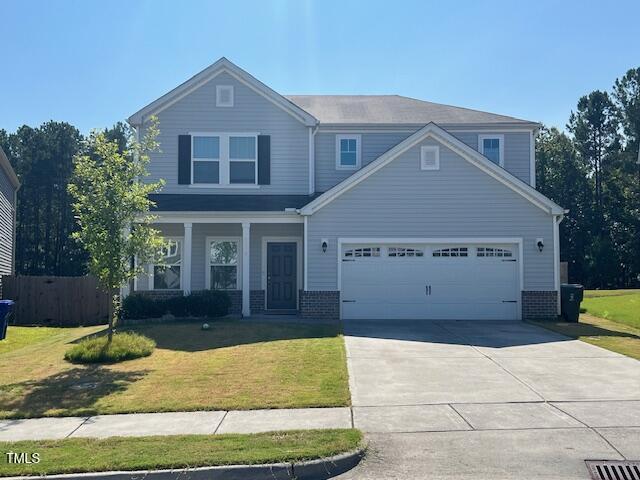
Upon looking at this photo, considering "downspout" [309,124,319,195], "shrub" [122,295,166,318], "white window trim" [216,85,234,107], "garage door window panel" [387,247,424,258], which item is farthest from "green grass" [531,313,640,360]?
"white window trim" [216,85,234,107]

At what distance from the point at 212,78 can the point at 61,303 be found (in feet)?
30.5

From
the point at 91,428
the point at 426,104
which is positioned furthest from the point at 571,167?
the point at 91,428

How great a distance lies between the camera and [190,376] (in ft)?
31.3

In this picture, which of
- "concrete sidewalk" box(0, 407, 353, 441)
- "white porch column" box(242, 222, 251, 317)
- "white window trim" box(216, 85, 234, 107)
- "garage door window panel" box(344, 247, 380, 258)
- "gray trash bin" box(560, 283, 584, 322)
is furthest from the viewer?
"white window trim" box(216, 85, 234, 107)

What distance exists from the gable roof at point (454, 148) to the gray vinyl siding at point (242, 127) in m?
2.37

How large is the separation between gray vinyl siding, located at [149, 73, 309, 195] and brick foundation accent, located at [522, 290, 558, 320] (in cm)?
765

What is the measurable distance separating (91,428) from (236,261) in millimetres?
11912

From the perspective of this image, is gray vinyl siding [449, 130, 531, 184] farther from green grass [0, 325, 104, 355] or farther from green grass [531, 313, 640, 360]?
green grass [0, 325, 104, 355]

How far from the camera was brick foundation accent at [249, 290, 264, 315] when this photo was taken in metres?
18.4

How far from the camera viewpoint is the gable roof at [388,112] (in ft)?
65.4

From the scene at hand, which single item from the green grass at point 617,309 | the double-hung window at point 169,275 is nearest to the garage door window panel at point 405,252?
the green grass at point 617,309

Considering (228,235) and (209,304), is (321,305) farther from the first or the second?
(228,235)

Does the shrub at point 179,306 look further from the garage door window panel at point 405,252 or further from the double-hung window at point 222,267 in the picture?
the garage door window panel at point 405,252

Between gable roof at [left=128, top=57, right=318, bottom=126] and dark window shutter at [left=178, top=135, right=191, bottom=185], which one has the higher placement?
gable roof at [left=128, top=57, right=318, bottom=126]
